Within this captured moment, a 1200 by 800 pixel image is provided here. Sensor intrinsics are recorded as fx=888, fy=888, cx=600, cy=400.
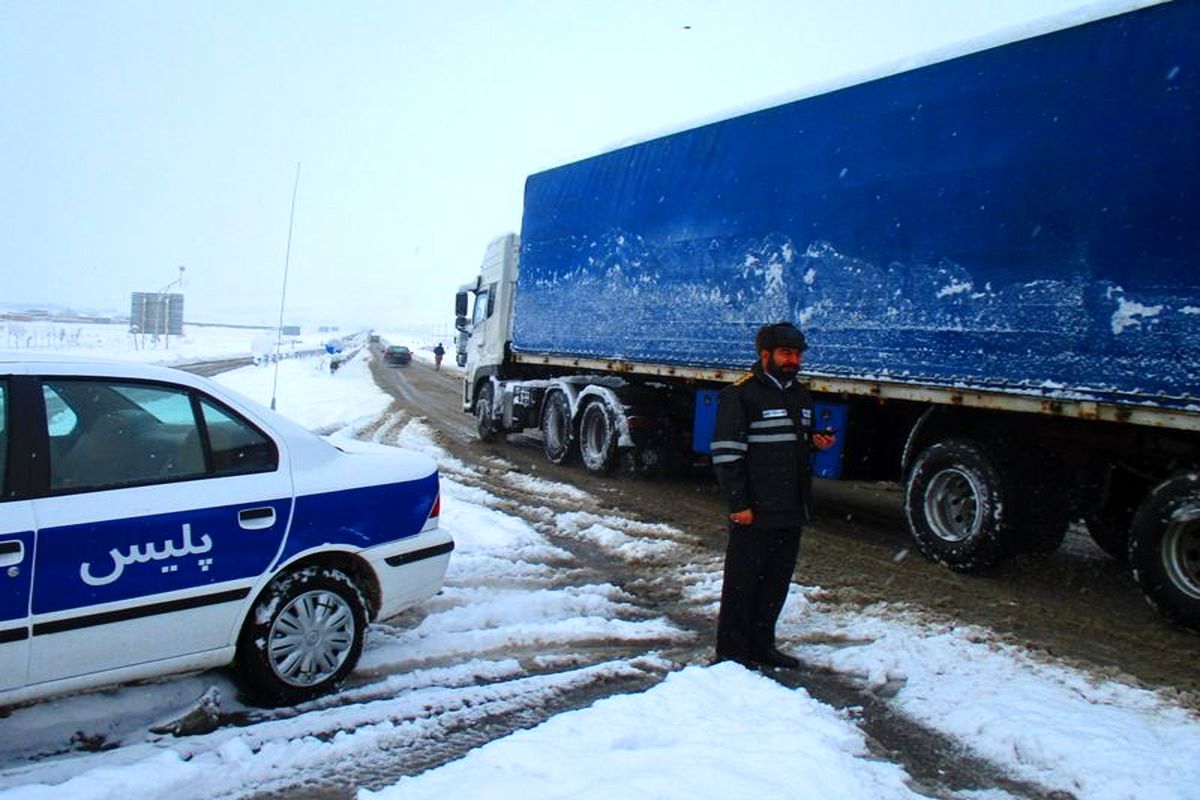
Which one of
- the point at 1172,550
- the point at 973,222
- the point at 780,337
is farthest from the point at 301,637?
the point at 973,222

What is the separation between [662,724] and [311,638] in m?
1.63

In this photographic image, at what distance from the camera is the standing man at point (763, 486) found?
4492 mm

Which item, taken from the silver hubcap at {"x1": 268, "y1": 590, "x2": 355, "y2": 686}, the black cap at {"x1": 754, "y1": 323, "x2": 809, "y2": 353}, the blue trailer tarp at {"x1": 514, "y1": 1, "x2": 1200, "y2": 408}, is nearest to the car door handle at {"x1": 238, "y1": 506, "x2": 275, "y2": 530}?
the silver hubcap at {"x1": 268, "y1": 590, "x2": 355, "y2": 686}

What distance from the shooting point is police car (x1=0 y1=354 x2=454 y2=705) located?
10.7 ft

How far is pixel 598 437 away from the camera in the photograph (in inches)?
467

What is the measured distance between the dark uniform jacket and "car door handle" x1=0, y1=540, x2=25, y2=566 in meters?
2.97

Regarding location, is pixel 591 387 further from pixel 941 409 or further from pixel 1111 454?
pixel 1111 454

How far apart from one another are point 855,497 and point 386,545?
760 cm

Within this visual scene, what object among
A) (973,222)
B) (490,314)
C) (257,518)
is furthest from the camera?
(490,314)

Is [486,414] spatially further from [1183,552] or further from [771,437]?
[1183,552]

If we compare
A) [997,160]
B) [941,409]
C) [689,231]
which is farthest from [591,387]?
[997,160]

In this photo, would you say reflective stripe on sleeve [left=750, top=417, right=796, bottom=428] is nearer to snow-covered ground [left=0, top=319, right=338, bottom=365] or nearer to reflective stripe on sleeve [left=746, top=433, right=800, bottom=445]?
reflective stripe on sleeve [left=746, top=433, right=800, bottom=445]

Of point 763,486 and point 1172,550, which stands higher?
point 763,486

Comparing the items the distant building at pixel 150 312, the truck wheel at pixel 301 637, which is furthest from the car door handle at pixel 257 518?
the distant building at pixel 150 312
